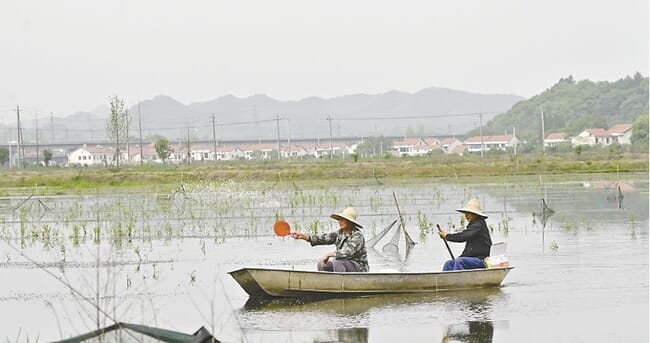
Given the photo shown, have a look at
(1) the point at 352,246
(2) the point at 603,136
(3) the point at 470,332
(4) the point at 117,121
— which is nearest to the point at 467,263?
(1) the point at 352,246

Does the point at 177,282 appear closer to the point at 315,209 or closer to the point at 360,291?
the point at 360,291

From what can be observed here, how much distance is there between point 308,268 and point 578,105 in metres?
132

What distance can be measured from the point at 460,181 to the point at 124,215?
2027cm

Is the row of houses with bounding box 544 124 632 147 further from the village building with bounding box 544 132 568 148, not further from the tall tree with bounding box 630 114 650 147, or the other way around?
the tall tree with bounding box 630 114 650 147

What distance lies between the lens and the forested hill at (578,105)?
13525cm

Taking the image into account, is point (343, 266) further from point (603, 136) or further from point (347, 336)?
point (603, 136)

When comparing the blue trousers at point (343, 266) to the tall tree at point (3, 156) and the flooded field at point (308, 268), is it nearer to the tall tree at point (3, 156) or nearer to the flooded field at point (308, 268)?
the flooded field at point (308, 268)

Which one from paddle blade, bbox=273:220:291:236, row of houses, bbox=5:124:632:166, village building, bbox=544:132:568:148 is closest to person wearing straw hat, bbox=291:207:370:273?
paddle blade, bbox=273:220:291:236

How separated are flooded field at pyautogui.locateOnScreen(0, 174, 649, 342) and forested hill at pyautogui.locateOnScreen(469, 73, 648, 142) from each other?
99.3 metres

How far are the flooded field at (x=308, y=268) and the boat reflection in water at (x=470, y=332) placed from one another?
0.02 metres

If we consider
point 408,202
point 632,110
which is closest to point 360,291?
point 408,202

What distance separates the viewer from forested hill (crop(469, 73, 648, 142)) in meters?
135

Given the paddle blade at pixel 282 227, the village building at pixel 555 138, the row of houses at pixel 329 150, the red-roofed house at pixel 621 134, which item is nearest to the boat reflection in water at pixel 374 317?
the paddle blade at pixel 282 227

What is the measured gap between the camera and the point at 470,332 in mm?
10750
